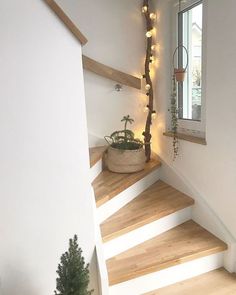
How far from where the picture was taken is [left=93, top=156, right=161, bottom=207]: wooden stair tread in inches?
77.3

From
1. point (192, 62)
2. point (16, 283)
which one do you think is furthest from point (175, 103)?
point (16, 283)

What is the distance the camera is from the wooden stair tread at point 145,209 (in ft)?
5.98

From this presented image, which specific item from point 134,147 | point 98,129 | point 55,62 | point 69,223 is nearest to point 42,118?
point 55,62

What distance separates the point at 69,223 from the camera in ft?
4.51

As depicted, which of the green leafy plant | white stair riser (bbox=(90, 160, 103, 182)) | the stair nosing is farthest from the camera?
the green leafy plant

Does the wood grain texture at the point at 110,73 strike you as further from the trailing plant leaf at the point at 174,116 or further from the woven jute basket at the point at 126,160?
the woven jute basket at the point at 126,160

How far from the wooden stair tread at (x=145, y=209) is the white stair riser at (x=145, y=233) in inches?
1.7

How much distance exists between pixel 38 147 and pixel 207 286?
1492mm

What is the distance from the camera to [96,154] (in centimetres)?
238

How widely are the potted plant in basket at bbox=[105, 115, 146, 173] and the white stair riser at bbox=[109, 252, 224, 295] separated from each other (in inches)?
36.7

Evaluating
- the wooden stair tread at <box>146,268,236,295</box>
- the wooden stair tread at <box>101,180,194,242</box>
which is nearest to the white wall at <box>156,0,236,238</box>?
the wooden stair tread at <box>101,180,194,242</box>

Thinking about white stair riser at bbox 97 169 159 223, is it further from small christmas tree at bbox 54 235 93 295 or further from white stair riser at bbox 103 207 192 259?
small christmas tree at bbox 54 235 93 295

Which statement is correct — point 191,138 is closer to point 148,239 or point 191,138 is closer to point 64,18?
point 148,239

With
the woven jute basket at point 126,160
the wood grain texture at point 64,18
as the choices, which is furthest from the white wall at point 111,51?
the wood grain texture at point 64,18
